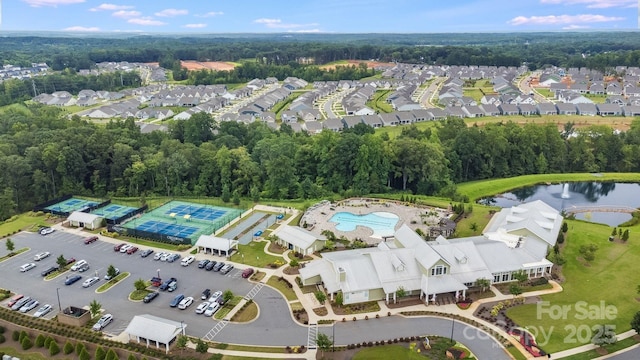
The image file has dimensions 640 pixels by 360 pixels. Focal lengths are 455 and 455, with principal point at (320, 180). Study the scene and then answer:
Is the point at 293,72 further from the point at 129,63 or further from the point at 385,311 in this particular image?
the point at 385,311

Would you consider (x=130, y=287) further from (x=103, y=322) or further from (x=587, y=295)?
(x=587, y=295)

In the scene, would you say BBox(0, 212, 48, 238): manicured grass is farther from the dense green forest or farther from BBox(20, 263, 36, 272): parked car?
BBox(20, 263, 36, 272): parked car

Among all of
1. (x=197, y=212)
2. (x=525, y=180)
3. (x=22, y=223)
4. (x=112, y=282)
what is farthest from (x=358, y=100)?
(x=112, y=282)

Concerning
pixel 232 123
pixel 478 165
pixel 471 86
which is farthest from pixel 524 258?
pixel 471 86

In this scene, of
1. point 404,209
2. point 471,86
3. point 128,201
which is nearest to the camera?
point 404,209

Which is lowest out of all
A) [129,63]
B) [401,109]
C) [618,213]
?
[618,213]

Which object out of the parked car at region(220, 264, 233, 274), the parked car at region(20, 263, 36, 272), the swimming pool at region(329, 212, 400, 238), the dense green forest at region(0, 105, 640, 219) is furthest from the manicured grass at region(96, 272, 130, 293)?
the swimming pool at region(329, 212, 400, 238)
